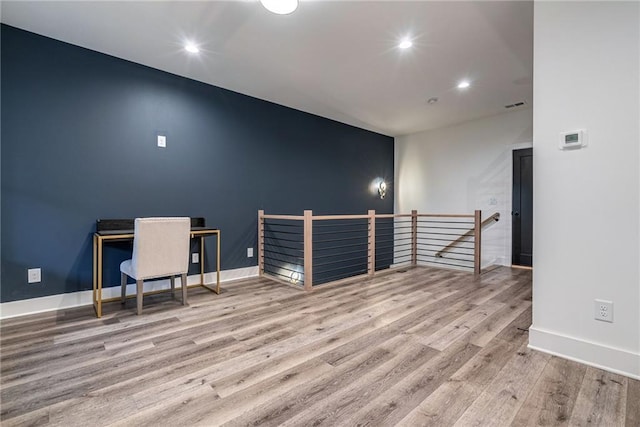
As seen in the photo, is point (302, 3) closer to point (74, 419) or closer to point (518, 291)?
point (74, 419)

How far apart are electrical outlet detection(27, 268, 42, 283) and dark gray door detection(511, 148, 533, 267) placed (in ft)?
19.6

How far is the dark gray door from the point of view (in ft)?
15.0

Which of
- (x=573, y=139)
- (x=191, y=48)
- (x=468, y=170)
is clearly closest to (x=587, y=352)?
(x=573, y=139)

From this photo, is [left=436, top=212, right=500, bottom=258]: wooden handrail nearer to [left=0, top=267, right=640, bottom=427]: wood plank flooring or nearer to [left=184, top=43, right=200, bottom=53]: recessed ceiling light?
[left=0, top=267, right=640, bottom=427]: wood plank flooring

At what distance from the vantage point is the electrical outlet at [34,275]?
2.61 meters

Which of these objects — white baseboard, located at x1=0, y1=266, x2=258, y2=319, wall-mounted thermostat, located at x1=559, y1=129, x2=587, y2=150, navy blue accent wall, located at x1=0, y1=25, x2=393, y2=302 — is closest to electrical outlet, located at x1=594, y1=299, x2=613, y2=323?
wall-mounted thermostat, located at x1=559, y1=129, x2=587, y2=150

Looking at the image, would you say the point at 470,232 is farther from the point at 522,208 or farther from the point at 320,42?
the point at 320,42

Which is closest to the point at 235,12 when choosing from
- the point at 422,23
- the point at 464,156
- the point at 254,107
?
the point at 422,23

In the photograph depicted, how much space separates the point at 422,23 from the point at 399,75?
95 cm

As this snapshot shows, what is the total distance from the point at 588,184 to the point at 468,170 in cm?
377

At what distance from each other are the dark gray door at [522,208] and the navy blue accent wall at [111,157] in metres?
3.54

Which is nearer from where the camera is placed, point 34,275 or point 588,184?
point 588,184

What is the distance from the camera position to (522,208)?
464 centimetres

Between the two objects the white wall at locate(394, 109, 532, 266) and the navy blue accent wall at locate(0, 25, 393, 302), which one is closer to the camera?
the navy blue accent wall at locate(0, 25, 393, 302)
